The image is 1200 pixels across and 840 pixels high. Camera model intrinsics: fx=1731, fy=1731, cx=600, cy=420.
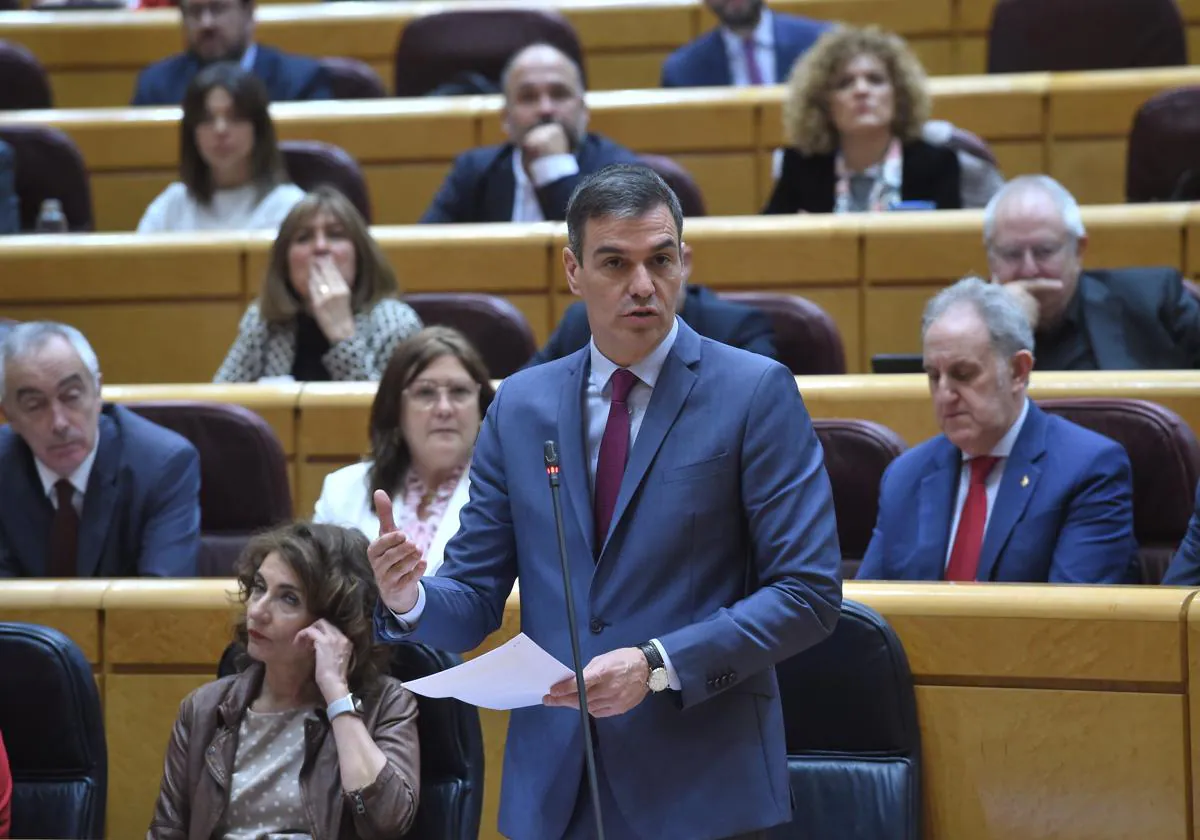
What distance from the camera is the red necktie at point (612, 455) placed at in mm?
1161

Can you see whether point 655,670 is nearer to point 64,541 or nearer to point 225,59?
point 64,541

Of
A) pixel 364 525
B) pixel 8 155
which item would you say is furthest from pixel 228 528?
pixel 8 155

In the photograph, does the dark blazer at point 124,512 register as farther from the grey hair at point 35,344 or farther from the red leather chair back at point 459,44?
the red leather chair back at point 459,44

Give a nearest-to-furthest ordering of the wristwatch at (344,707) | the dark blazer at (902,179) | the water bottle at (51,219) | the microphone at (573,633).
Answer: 1. the microphone at (573,633)
2. the wristwatch at (344,707)
3. the dark blazer at (902,179)
4. the water bottle at (51,219)

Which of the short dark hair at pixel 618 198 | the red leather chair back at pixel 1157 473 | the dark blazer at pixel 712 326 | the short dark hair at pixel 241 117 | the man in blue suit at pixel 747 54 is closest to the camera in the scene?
the short dark hair at pixel 618 198

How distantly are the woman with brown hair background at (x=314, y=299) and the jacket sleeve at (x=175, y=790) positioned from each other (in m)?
1.01

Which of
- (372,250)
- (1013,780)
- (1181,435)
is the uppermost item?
(372,250)

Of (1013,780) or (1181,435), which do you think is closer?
(1013,780)

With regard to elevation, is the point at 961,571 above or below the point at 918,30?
below

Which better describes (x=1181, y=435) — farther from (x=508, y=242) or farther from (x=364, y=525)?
(x=508, y=242)

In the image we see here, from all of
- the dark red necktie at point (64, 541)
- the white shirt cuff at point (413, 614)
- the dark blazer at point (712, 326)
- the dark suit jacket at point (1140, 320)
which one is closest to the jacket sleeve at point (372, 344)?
the dark blazer at point (712, 326)

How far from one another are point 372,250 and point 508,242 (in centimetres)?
28

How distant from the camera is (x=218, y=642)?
70.9 inches

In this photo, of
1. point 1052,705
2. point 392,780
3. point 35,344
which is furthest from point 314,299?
point 1052,705
